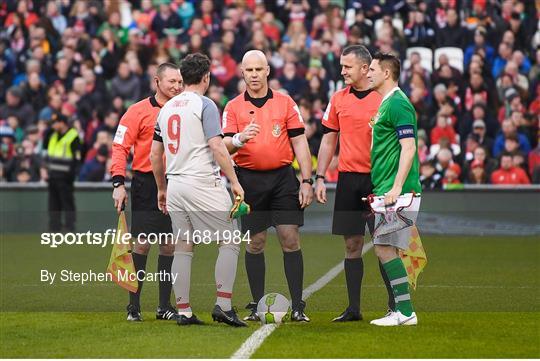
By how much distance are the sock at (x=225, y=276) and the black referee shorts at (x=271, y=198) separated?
0.71 meters

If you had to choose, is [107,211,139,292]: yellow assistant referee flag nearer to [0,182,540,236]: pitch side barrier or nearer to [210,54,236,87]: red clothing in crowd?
[0,182,540,236]: pitch side barrier

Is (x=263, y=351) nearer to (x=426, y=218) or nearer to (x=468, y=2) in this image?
(x=426, y=218)

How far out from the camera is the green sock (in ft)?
32.3

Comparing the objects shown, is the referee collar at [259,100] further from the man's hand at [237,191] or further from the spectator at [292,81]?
the spectator at [292,81]

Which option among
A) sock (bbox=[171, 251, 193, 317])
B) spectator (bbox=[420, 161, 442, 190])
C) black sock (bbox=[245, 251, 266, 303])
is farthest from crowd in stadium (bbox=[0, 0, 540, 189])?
sock (bbox=[171, 251, 193, 317])

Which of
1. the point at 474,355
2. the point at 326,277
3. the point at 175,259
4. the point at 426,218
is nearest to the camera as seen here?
the point at 474,355

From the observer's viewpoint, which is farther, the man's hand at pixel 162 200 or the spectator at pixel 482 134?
the spectator at pixel 482 134

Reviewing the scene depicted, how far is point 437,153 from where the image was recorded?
1972 cm

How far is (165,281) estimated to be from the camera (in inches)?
418

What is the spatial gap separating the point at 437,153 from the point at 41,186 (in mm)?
6142

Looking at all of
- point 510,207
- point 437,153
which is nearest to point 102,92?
point 437,153

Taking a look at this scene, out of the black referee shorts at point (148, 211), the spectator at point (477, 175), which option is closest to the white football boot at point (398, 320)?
the black referee shorts at point (148, 211)

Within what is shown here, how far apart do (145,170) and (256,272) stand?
1.22 m

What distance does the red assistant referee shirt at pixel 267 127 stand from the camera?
413 inches
